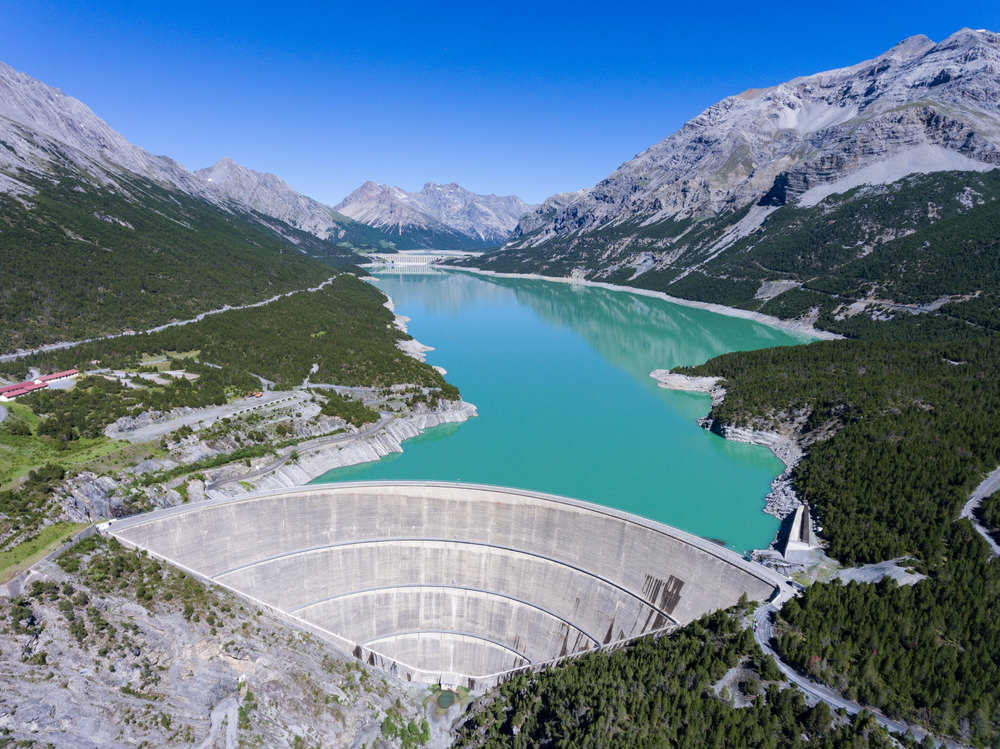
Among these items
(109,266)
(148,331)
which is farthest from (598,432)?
(109,266)

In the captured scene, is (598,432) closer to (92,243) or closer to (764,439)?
(764,439)

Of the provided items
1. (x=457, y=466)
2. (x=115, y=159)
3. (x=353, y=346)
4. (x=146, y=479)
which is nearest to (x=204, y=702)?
(x=146, y=479)

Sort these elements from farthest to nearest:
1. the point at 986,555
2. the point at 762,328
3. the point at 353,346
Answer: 1. the point at 762,328
2. the point at 353,346
3. the point at 986,555

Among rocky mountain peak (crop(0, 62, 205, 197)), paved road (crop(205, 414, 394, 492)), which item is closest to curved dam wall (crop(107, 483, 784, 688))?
paved road (crop(205, 414, 394, 492))

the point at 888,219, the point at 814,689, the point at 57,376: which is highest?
the point at 888,219

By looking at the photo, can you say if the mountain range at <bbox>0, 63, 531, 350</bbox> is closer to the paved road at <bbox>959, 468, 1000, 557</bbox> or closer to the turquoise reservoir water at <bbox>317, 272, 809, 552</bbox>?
the turquoise reservoir water at <bbox>317, 272, 809, 552</bbox>

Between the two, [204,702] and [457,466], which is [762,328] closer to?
[457,466]

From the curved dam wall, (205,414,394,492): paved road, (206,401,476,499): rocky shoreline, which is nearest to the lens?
the curved dam wall
